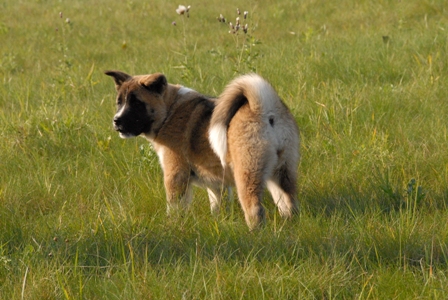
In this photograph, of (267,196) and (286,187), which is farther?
(267,196)

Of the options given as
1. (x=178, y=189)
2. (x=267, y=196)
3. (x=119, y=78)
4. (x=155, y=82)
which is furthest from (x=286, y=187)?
(x=119, y=78)

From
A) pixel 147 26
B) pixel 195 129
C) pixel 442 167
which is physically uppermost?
pixel 195 129

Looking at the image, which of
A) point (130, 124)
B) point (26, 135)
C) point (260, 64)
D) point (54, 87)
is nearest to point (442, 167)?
point (130, 124)

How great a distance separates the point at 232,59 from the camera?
8.17m

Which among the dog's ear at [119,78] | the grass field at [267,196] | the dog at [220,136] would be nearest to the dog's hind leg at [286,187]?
the dog at [220,136]

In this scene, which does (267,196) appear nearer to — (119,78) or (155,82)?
A: (155,82)

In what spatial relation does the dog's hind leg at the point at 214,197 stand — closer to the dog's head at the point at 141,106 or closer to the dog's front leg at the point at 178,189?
the dog's front leg at the point at 178,189

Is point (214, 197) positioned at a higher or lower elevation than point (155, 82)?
lower

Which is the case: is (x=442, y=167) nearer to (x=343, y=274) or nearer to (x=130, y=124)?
(x=343, y=274)

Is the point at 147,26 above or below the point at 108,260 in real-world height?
below

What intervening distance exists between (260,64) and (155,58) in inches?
88.2

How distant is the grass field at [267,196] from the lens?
10.9 feet

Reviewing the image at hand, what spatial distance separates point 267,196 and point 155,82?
126 cm

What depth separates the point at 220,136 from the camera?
4152 mm
